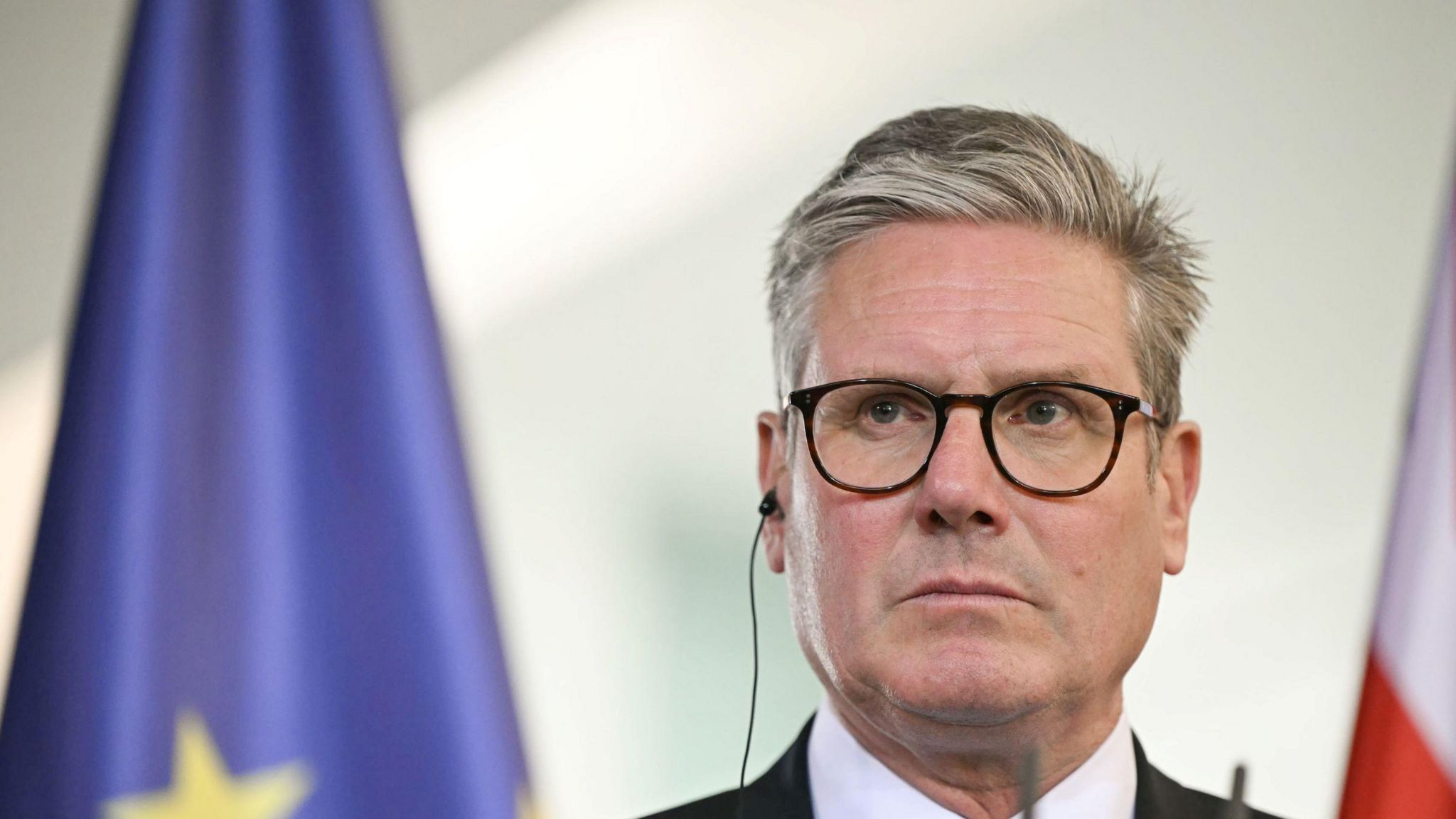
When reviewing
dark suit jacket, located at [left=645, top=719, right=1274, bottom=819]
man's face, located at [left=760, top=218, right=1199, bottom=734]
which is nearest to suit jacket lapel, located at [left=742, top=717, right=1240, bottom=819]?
dark suit jacket, located at [left=645, top=719, right=1274, bottom=819]

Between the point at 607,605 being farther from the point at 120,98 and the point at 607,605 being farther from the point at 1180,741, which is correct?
the point at 120,98

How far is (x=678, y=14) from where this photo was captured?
79.7 inches

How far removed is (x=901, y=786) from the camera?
160 cm

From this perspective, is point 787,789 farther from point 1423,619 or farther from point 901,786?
point 1423,619

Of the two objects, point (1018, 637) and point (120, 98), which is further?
point (1018, 637)

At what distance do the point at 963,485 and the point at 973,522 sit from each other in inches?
2.2

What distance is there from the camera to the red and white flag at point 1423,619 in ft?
4.38

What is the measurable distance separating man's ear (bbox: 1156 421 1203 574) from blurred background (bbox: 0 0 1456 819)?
32cm

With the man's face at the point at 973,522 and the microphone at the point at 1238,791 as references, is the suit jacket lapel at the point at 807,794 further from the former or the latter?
the microphone at the point at 1238,791

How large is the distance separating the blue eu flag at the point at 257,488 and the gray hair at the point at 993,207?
633 mm

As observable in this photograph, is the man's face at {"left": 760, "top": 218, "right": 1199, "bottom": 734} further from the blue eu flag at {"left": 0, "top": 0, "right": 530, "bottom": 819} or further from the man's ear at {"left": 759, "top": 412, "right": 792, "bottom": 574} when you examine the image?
the blue eu flag at {"left": 0, "top": 0, "right": 530, "bottom": 819}

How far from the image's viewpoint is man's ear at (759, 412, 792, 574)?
1.70 m

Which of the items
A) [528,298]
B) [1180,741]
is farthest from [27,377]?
[1180,741]

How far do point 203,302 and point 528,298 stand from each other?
84 centimetres
